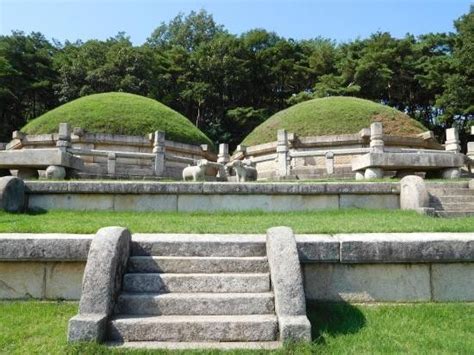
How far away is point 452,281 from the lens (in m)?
3.91

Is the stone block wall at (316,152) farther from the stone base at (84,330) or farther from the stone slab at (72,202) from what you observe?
the stone base at (84,330)

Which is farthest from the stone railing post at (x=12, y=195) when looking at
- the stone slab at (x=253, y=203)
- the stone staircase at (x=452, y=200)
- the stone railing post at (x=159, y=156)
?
the stone railing post at (x=159, y=156)

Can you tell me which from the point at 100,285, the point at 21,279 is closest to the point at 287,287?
the point at 100,285

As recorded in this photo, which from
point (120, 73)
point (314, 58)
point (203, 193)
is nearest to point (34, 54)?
point (120, 73)

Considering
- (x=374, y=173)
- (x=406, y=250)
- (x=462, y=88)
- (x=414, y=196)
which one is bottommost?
(x=406, y=250)

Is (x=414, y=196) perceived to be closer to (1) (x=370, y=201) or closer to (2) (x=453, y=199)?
(1) (x=370, y=201)

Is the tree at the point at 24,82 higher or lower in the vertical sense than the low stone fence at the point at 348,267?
higher

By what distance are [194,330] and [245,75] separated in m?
37.2

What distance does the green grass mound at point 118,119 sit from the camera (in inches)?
811

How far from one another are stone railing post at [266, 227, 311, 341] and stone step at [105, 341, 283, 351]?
0.47 ft

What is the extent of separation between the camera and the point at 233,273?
3.78 meters

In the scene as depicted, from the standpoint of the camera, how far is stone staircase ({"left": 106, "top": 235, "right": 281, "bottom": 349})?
10.4 feet

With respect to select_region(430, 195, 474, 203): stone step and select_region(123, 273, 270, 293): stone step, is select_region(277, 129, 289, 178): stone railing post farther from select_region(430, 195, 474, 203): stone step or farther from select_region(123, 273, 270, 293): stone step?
select_region(123, 273, 270, 293): stone step

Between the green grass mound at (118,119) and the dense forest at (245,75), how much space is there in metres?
10.5
